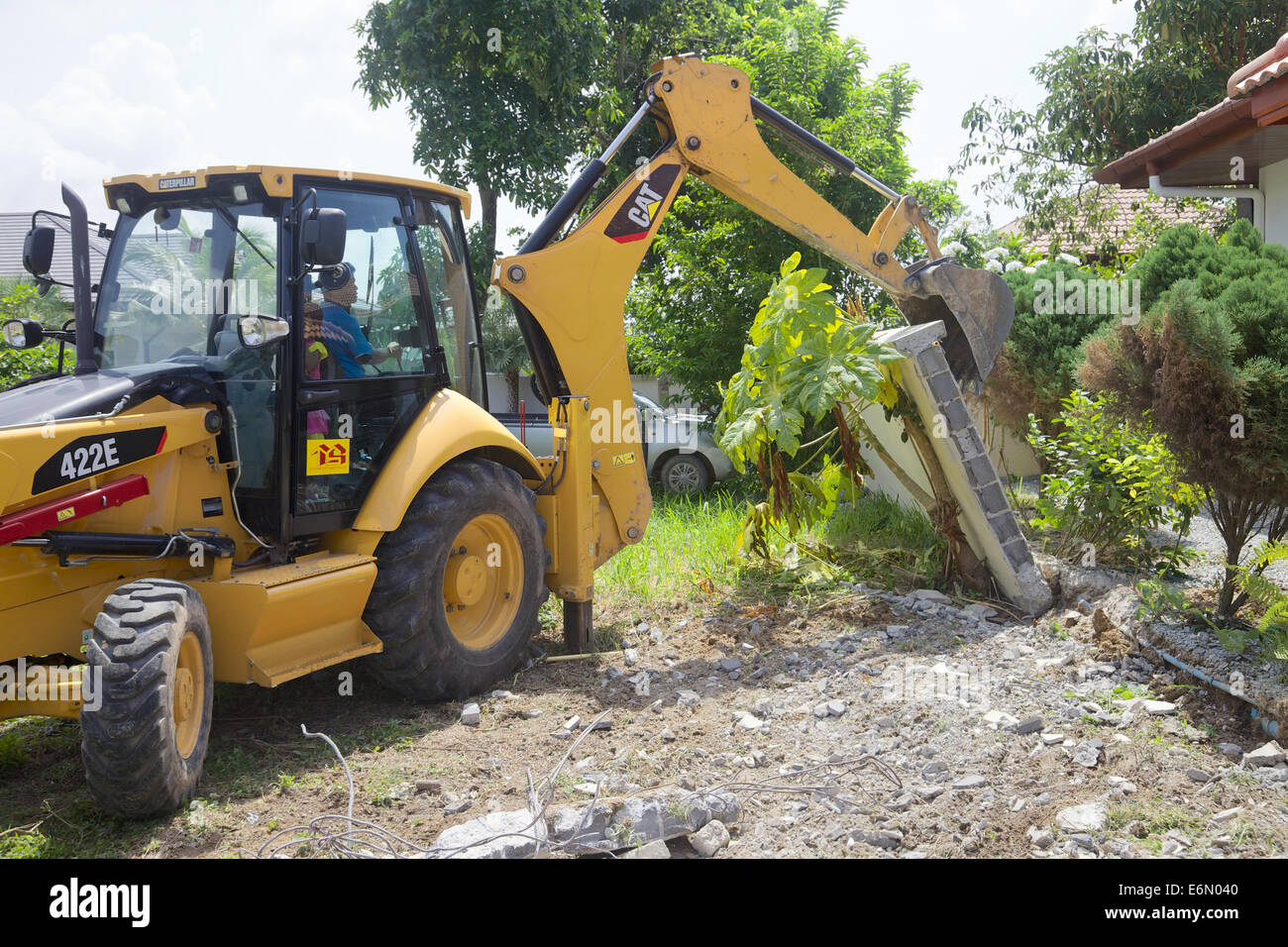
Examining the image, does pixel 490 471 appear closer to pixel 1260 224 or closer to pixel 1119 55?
pixel 1260 224

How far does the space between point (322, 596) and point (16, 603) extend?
1172 mm

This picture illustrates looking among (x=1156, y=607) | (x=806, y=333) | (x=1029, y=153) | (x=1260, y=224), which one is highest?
(x=1029, y=153)

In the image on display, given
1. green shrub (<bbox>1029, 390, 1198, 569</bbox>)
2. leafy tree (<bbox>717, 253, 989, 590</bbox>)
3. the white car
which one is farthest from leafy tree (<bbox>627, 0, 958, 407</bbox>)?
green shrub (<bbox>1029, 390, 1198, 569</bbox>)

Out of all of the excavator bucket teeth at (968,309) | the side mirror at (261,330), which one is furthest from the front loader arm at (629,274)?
the side mirror at (261,330)

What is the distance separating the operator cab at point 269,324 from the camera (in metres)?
4.64

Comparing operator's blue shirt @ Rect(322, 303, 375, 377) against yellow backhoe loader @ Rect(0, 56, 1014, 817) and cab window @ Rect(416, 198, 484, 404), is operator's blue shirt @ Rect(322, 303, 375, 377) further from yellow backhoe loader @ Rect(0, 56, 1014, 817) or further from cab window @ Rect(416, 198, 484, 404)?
cab window @ Rect(416, 198, 484, 404)

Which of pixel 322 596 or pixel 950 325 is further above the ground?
pixel 950 325

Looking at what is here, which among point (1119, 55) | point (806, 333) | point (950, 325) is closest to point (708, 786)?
point (806, 333)

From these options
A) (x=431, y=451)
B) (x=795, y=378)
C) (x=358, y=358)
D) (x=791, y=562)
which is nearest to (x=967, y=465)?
(x=795, y=378)

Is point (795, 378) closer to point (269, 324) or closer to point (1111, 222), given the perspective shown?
point (269, 324)

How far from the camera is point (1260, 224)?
31.5ft

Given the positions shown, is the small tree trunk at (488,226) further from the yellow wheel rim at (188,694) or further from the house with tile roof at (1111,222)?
the yellow wheel rim at (188,694)

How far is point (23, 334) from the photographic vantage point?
4664 mm

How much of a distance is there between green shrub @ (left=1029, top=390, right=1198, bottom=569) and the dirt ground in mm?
792
